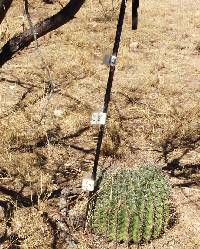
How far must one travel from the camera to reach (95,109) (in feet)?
21.2

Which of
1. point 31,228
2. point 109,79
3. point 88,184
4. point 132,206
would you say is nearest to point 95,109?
point 31,228

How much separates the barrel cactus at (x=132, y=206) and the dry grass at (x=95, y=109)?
0.64 ft

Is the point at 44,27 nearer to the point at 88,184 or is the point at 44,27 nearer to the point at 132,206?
the point at 88,184

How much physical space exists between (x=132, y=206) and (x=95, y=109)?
3.01 meters

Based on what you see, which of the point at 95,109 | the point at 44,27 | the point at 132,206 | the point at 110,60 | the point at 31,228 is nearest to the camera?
the point at 110,60

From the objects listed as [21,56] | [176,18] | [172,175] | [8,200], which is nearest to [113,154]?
[172,175]

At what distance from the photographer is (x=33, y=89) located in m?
6.86

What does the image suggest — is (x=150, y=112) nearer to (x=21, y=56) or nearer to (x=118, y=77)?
(x=118, y=77)

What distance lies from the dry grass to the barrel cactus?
0.20 metres

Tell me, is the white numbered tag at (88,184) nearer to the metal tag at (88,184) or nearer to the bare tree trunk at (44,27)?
the metal tag at (88,184)

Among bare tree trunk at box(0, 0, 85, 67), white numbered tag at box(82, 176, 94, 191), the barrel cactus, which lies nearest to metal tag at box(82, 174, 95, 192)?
white numbered tag at box(82, 176, 94, 191)

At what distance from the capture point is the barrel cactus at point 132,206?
3.63 metres

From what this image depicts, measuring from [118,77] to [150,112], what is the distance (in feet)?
4.20

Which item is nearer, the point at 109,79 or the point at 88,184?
the point at 109,79
